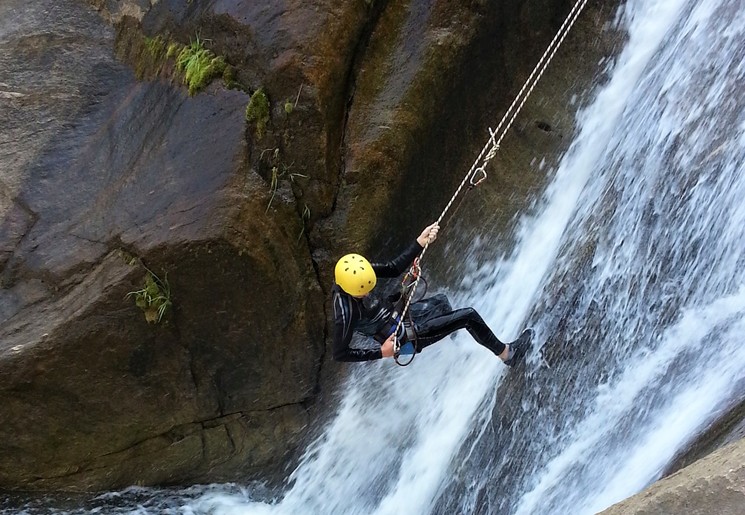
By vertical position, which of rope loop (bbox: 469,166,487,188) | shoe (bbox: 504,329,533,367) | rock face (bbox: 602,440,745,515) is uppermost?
rock face (bbox: 602,440,745,515)

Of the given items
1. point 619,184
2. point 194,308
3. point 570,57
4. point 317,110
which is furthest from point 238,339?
point 570,57

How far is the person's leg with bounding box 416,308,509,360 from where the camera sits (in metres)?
5.33

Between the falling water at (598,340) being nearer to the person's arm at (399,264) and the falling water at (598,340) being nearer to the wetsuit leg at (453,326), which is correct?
the wetsuit leg at (453,326)

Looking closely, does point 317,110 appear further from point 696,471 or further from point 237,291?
point 696,471

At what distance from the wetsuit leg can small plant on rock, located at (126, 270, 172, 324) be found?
219 centimetres

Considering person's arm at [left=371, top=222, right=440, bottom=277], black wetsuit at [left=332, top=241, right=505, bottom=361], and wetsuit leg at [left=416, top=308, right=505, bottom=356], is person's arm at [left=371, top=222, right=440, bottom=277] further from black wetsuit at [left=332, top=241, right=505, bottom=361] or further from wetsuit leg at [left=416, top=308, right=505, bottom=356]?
wetsuit leg at [left=416, top=308, right=505, bottom=356]

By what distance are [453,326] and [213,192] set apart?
7.50 ft

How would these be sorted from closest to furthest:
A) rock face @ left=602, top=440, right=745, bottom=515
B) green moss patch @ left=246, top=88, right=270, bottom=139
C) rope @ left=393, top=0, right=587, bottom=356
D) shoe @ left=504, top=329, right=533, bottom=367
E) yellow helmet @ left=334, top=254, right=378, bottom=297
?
rock face @ left=602, top=440, right=745, bottom=515 → yellow helmet @ left=334, top=254, right=378, bottom=297 → green moss patch @ left=246, top=88, right=270, bottom=139 → shoe @ left=504, top=329, right=533, bottom=367 → rope @ left=393, top=0, right=587, bottom=356

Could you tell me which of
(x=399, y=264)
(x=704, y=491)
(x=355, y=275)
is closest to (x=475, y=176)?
(x=399, y=264)

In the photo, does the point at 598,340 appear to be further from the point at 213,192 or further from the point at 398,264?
the point at 213,192

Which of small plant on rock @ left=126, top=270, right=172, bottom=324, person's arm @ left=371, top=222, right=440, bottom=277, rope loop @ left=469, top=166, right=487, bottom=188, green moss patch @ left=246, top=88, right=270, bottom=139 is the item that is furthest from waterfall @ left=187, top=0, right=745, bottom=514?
green moss patch @ left=246, top=88, right=270, bottom=139

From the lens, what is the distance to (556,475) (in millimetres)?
5293

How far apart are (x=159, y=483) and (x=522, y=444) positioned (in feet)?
12.4

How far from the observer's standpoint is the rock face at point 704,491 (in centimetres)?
305
